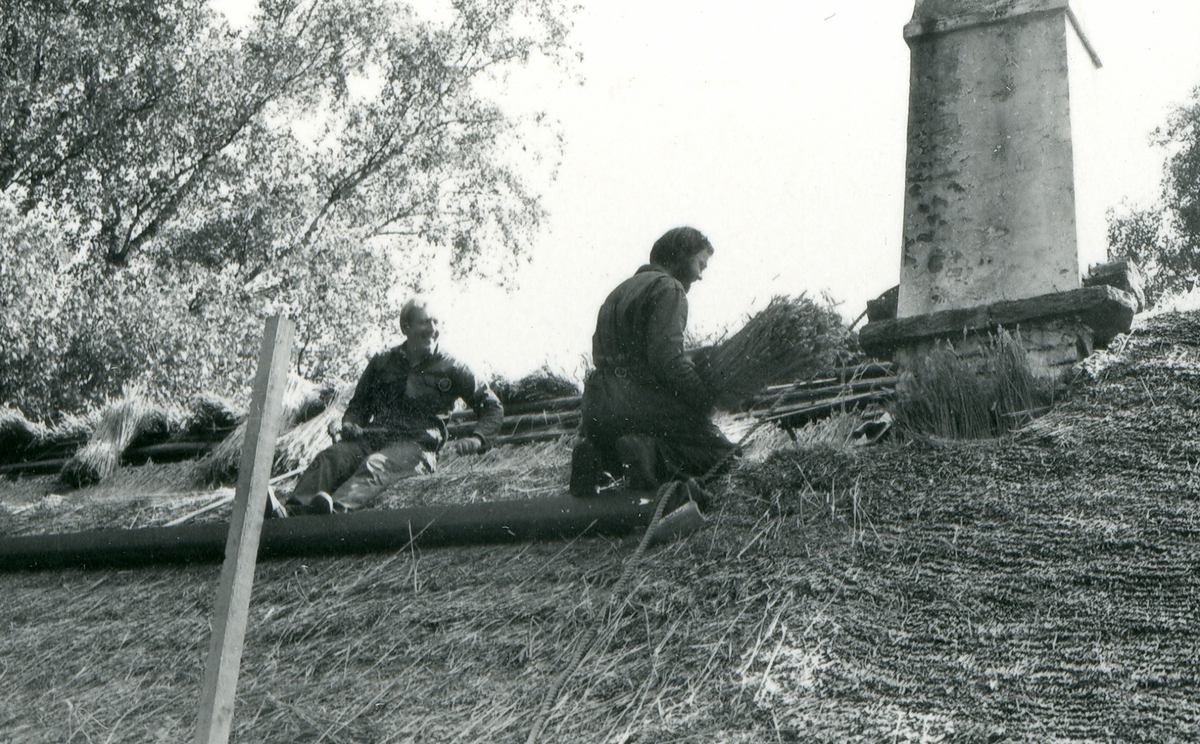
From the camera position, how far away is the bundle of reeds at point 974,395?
466 centimetres

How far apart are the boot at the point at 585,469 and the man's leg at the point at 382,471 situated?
109 cm

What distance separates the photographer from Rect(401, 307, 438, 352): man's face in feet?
19.2

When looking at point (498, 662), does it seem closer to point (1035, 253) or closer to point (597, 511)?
point (597, 511)

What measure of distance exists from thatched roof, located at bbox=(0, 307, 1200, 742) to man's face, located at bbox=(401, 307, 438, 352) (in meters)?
1.27

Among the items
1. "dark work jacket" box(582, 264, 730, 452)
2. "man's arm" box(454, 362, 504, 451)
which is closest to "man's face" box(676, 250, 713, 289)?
"dark work jacket" box(582, 264, 730, 452)

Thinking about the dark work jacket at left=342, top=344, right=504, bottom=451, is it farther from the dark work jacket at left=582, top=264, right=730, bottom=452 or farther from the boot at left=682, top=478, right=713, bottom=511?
the boot at left=682, top=478, right=713, bottom=511

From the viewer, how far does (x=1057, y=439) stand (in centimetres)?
411

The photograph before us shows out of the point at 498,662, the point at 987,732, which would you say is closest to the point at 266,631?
the point at 498,662

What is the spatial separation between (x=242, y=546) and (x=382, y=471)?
2274 millimetres

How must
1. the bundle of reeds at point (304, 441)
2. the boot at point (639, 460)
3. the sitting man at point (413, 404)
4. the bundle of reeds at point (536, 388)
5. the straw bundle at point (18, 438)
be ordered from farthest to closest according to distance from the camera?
1. the straw bundle at point (18, 438)
2. the bundle of reeds at point (536, 388)
3. the bundle of reeds at point (304, 441)
4. the sitting man at point (413, 404)
5. the boot at point (639, 460)

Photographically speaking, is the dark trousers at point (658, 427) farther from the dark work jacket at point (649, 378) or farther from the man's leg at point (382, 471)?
the man's leg at point (382, 471)

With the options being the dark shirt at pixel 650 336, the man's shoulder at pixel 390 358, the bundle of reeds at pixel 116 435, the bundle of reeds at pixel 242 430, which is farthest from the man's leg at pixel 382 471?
the bundle of reeds at pixel 116 435

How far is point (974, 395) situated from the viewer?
471 centimetres

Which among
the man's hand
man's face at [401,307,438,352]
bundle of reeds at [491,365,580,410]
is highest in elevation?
man's face at [401,307,438,352]
